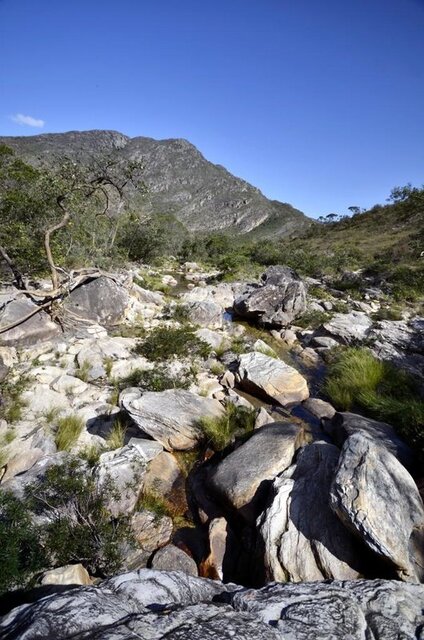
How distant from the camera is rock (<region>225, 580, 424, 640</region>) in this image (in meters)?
1.97

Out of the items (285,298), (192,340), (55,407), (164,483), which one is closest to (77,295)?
(192,340)

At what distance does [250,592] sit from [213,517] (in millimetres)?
2017

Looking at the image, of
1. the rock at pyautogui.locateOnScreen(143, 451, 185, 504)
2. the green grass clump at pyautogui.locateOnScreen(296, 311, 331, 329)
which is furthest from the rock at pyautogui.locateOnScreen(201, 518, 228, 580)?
the green grass clump at pyautogui.locateOnScreen(296, 311, 331, 329)

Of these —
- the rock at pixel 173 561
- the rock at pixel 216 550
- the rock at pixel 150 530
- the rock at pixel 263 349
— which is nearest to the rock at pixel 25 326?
the rock at pixel 150 530

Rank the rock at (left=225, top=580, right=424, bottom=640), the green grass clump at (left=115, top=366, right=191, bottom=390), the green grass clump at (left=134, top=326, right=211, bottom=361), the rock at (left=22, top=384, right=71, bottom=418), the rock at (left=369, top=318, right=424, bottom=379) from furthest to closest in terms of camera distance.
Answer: the rock at (left=369, top=318, right=424, bottom=379), the green grass clump at (left=134, top=326, right=211, bottom=361), the green grass clump at (left=115, top=366, right=191, bottom=390), the rock at (left=22, top=384, right=71, bottom=418), the rock at (left=225, top=580, right=424, bottom=640)

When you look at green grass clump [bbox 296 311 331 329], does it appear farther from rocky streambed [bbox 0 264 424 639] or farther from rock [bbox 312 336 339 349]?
rocky streambed [bbox 0 264 424 639]

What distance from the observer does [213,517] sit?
4.26 metres

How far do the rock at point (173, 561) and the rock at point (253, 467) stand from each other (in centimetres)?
88

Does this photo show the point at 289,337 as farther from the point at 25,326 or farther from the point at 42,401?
the point at 25,326

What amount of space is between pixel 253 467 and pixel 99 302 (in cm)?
744

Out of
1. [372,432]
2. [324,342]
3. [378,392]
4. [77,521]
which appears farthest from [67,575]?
[324,342]

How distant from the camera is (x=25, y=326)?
744 centimetres

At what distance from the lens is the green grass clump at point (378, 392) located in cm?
508

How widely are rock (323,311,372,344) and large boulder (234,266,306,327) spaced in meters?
1.43
